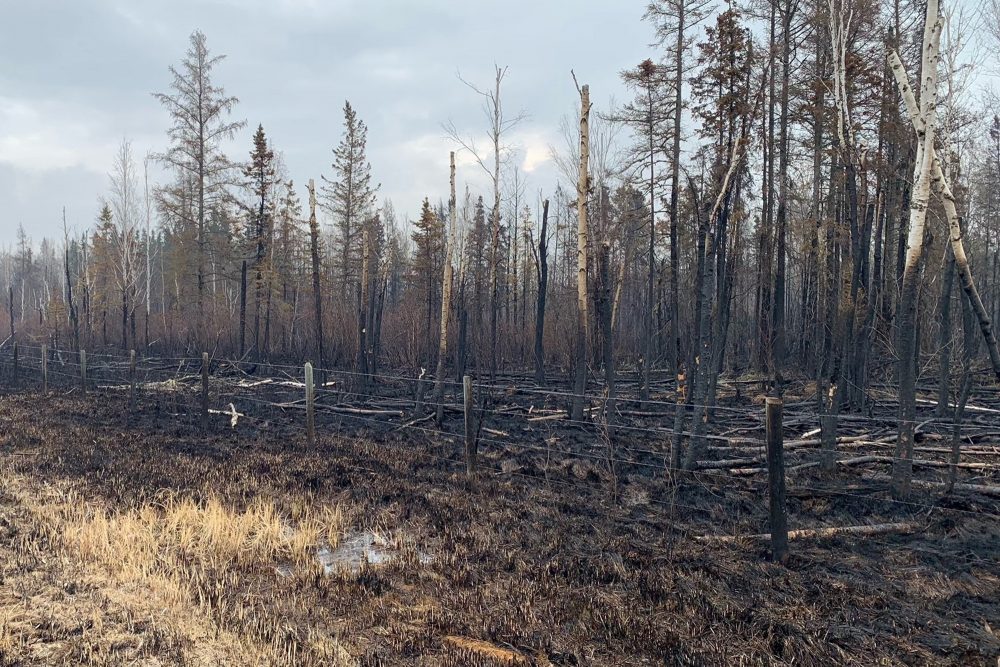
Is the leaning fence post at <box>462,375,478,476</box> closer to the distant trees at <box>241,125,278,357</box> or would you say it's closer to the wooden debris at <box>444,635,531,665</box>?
the wooden debris at <box>444,635,531,665</box>

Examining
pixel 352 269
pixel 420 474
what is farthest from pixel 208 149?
pixel 420 474

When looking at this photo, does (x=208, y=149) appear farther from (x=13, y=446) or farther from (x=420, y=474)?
(x=420, y=474)

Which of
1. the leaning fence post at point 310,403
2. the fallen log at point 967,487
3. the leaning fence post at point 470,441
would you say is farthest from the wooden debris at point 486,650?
the leaning fence post at point 310,403

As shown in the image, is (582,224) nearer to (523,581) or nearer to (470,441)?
(470,441)

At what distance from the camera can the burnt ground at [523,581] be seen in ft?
12.4

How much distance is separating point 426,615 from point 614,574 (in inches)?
64.3

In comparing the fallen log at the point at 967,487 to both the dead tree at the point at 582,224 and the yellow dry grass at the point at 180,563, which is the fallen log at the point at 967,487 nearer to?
the dead tree at the point at 582,224

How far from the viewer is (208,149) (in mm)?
29625

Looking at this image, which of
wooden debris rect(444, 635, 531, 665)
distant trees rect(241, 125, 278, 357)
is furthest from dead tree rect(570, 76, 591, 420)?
distant trees rect(241, 125, 278, 357)

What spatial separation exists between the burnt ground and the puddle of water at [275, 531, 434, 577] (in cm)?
11

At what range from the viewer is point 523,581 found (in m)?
4.87

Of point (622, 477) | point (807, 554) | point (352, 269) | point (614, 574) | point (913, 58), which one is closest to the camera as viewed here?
point (614, 574)

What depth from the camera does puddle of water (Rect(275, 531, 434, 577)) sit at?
208 inches

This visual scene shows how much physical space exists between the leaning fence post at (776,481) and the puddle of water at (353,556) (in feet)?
10.2
